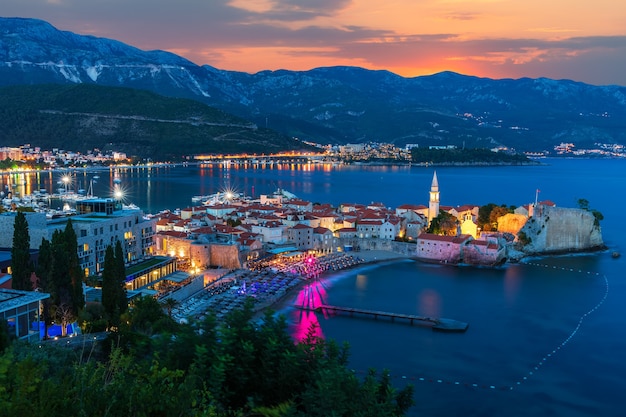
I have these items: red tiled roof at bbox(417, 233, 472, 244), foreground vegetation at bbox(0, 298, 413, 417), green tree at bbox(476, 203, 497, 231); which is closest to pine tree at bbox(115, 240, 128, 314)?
foreground vegetation at bbox(0, 298, 413, 417)

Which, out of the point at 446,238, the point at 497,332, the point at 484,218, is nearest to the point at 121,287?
the point at 497,332

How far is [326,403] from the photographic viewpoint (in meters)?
4.32

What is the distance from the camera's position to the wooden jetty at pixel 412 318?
1512 cm

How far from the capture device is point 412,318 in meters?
15.8

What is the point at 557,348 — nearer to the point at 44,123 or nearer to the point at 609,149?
the point at 44,123

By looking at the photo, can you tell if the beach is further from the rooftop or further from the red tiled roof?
the rooftop

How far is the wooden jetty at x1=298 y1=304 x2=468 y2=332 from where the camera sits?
15117mm

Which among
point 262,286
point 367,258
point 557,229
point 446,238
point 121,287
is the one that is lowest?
point 367,258

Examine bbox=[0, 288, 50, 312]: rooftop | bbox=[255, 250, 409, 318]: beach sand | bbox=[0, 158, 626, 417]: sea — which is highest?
bbox=[0, 288, 50, 312]: rooftop

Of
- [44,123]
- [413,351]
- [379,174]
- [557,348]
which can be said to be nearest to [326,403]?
[413,351]

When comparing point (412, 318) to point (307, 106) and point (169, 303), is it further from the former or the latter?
point (307, 106)

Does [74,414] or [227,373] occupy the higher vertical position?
[74,414]

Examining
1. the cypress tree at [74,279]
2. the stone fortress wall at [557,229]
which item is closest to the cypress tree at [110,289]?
the cypress tree at [74,279]

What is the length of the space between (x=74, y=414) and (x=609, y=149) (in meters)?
161
